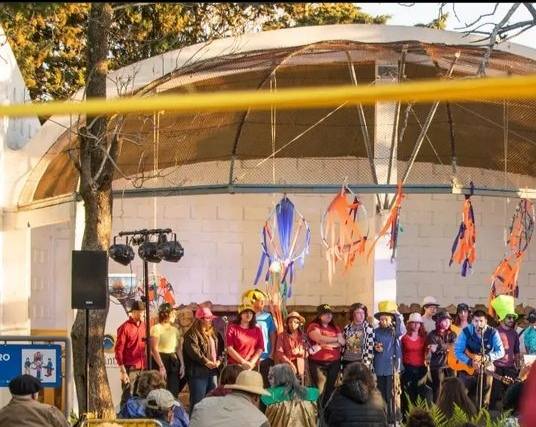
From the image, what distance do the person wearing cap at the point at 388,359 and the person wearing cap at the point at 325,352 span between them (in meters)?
0.49

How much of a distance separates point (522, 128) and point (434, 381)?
208 inches

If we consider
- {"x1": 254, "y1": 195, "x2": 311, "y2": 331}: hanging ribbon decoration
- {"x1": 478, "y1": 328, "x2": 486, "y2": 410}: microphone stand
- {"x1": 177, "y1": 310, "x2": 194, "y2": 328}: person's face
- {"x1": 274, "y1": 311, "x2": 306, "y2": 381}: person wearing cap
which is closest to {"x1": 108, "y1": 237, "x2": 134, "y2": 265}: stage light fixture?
{"x1": 274, "y1": 311, "x2": 306, "y2": 381}: person wearing cap

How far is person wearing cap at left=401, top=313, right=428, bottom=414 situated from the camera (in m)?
19.6

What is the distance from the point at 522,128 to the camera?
23594 millimetres

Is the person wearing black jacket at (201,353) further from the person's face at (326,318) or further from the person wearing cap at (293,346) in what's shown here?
the person's face at (326,318)

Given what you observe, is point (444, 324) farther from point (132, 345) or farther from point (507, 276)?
point (132, 345)

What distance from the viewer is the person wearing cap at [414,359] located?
19641 millimetres

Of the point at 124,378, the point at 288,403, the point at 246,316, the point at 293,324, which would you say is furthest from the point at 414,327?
the point at 288,403

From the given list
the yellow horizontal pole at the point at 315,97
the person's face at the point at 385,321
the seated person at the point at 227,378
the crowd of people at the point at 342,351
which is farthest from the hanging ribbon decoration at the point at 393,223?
the yellow horizontal pole at the point at 315,97

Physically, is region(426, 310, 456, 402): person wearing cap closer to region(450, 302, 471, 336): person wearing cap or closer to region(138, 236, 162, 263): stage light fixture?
region(450, 302, 471, 336): person wearing cap

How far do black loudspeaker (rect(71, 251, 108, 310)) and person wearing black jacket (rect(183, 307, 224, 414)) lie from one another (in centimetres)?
316

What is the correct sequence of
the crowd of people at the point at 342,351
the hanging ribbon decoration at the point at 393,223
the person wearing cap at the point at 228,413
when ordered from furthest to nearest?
the hanging ribbon decoration at the point at 393,223, the crowd of people at the point at 342,351, the person wearing cap at the point at 228,413

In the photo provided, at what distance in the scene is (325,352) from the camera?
A: 1925 cm

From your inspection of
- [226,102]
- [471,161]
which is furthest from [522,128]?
[226,102]
